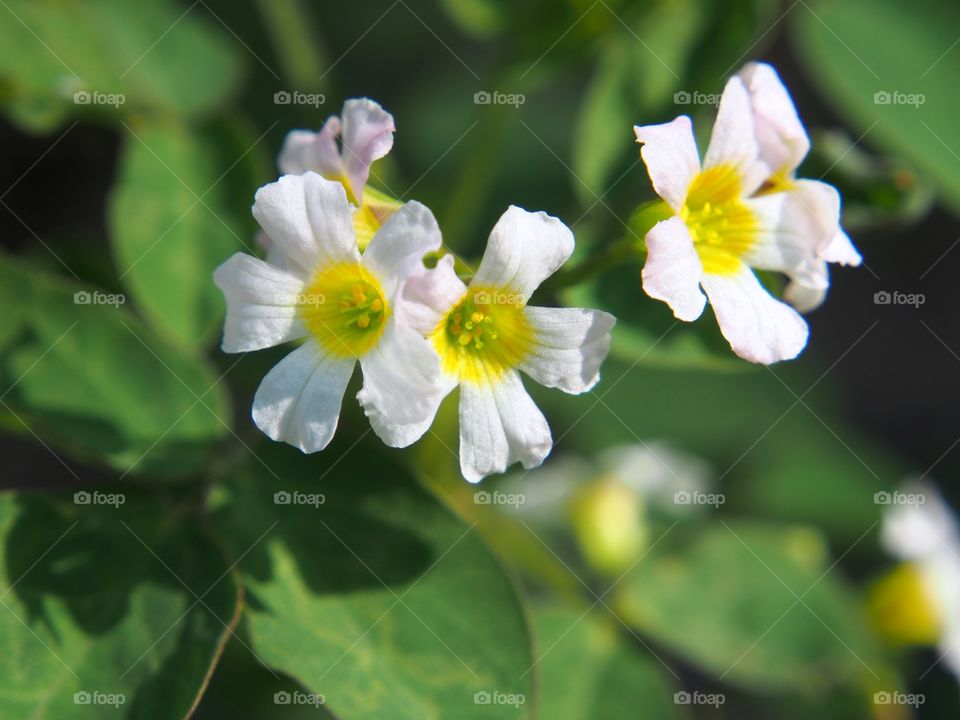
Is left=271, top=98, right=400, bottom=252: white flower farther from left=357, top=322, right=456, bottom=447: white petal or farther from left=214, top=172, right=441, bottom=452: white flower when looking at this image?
left=357, top=322, right=456, bottom=447: white petal

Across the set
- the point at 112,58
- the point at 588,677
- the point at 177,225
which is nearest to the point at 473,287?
the point at 177,225

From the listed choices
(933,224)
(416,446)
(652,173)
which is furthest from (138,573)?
(933,224)

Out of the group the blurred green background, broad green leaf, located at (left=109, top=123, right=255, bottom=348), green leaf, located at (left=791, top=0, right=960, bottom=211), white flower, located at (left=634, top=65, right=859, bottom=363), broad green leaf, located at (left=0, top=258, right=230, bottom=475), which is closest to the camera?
white flower, located at (left=634, top=65, right=859, bottom=363)

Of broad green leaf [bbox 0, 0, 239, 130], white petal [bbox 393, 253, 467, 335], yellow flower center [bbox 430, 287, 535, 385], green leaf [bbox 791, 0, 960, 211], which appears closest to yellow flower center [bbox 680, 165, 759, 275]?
yellow flower center [bbox 430, 287, 535, 385]

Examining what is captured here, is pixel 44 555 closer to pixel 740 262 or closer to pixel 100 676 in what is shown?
pixel 100 676

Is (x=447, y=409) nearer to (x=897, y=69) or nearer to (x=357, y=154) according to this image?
(x=357, y=154)
